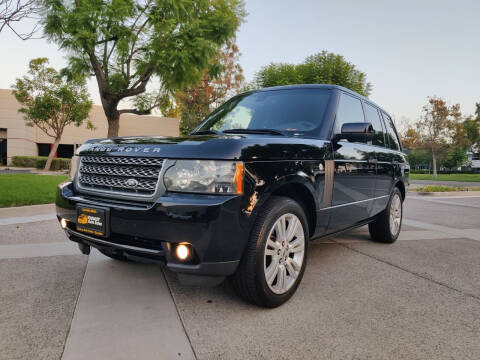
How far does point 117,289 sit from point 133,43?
1315 cm

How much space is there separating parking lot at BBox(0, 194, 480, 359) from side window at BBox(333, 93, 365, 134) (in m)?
1.48

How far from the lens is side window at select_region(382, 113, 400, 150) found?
473 cm

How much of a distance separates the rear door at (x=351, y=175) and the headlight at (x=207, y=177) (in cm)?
132

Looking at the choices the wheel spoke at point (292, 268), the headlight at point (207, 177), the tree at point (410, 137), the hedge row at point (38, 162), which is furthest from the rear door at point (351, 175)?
the tree at point (410, 137)

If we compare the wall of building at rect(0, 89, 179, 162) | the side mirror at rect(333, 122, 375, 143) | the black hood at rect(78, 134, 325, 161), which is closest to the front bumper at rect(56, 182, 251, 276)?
the black hood at rect(78, 134, 325, 161)

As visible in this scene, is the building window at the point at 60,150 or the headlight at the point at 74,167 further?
the building window at the point at 60,150

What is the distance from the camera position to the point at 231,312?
2.41m

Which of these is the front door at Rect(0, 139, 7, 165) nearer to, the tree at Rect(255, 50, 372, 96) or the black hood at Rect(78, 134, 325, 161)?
the tree at Rect(255, 50, 372, 96)

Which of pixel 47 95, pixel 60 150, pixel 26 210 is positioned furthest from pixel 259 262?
pixel 60 150

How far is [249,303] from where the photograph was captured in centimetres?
249

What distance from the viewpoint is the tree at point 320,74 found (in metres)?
23.3

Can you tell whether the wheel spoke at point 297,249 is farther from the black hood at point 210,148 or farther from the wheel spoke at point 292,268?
the black hood at point 210,148

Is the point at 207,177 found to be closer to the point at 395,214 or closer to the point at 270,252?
the point at 270,252

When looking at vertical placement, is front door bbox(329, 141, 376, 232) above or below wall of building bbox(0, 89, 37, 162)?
below
